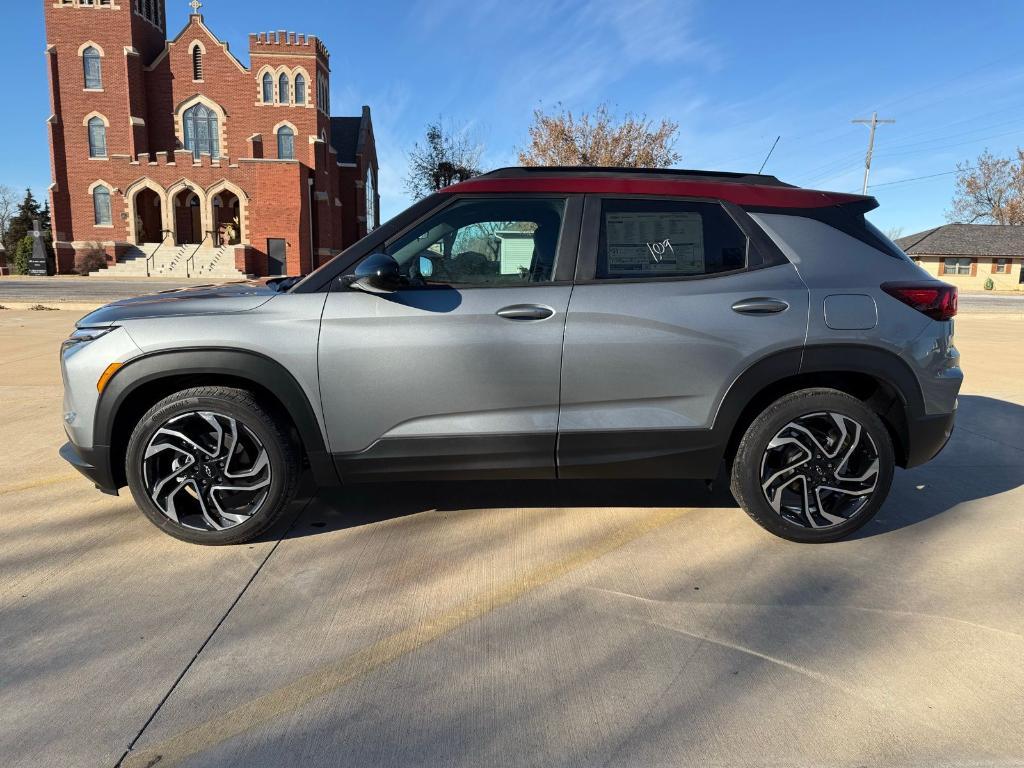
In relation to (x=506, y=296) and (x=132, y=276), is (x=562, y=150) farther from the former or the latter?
(x=506, y=296)

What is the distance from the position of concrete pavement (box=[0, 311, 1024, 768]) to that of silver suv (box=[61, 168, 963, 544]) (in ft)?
1.28

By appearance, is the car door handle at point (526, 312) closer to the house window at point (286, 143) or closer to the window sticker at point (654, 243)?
the window sticker at point (654, 243)

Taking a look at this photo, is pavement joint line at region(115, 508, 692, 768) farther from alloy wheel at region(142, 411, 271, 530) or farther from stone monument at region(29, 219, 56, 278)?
stone monument at region(29, 219, 56, 278)

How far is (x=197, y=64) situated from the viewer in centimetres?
4488

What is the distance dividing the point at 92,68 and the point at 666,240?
52.1 m

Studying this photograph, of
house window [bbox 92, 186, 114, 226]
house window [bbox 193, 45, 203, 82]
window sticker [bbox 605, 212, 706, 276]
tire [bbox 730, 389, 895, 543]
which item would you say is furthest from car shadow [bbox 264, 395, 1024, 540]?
house window [bbox 193, 45, 203, 82]

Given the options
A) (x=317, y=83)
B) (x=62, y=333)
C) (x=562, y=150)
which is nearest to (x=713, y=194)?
(x=62, y=333)

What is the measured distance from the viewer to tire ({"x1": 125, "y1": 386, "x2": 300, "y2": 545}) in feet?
10.7

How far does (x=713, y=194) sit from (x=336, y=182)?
4968cm

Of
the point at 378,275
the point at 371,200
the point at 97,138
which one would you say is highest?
the point at 97,138

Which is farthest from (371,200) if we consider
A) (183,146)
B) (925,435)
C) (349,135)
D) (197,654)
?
(197,654)

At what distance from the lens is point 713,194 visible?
3461 mm

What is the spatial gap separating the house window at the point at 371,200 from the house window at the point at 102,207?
59.8 feet

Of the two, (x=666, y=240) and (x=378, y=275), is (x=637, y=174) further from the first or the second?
(x=378, y=275)
